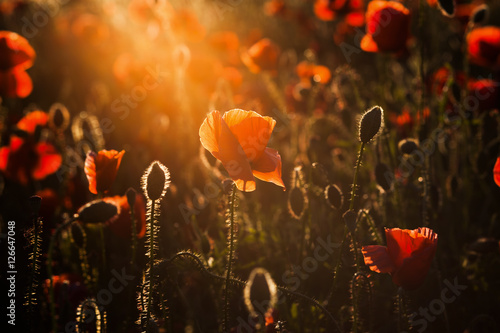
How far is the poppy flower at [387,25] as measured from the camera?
2143 millimetres

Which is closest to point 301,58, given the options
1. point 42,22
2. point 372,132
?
point 42,22

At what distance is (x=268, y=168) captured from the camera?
1329mm

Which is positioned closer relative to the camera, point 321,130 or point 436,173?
point 436,173

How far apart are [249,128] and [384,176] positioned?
646 mm

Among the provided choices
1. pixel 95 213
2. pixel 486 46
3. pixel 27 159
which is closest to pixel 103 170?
pixel 95 213

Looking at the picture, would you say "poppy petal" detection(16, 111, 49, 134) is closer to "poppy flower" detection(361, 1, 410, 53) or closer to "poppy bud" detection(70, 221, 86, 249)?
"poppy bud" detection(70, 221, 86, 249)

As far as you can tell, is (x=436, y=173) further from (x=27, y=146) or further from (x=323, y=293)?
(x=27, y=146)

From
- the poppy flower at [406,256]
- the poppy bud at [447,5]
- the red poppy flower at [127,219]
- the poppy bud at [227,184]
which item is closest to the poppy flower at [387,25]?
the poppy bud at [447,5]

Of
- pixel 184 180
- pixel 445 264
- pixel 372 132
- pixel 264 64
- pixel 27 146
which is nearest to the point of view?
pixel 372 132

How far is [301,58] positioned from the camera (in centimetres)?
540

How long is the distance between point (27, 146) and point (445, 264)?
2.09 metres

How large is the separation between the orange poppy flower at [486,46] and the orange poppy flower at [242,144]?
1.89 m

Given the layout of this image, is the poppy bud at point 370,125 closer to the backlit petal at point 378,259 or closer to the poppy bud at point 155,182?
the backlit petal at point 378,259

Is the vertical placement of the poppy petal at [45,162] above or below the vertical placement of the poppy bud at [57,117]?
below
